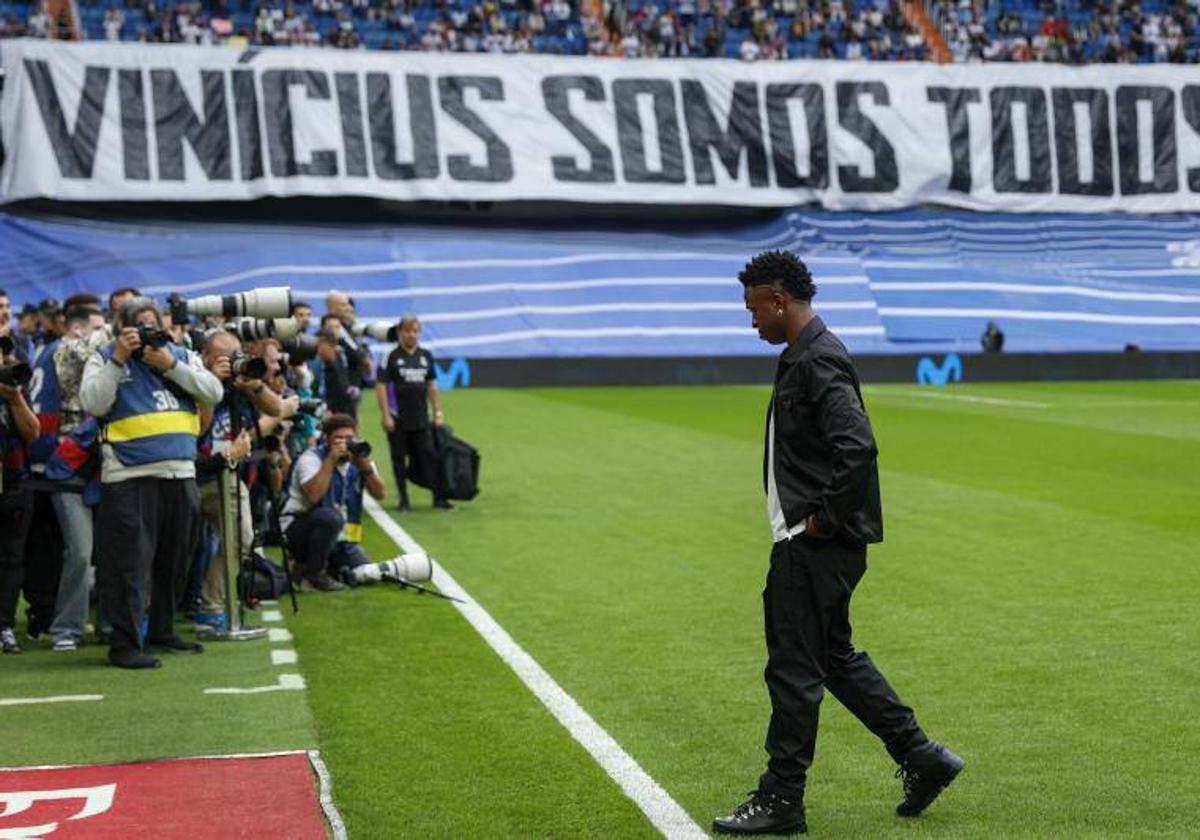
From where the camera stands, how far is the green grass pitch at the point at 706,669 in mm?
7652

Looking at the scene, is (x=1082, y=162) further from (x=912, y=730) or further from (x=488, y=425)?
(x=912, y=730)

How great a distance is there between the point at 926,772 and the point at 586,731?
2183 mm

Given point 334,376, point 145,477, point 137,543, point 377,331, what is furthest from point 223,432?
point 334,376

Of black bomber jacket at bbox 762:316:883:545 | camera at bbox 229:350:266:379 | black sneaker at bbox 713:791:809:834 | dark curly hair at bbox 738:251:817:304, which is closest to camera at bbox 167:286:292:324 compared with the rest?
camera at bbox 229:350:266:379

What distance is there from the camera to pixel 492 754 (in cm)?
848

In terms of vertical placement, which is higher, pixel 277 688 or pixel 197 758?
pixel 197 758

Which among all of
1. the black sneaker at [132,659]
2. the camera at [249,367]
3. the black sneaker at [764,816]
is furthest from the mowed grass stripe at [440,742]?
the camera at [249,367]

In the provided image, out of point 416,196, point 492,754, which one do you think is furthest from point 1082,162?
point 492,754

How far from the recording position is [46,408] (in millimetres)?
11555

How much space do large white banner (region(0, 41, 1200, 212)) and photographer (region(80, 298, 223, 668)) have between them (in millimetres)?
36444

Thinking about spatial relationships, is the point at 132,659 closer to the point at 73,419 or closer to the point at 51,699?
the point at 51,699

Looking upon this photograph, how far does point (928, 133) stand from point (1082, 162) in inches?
185

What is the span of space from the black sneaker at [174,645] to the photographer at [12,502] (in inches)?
32.9

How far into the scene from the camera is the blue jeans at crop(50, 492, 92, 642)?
11.6 m
